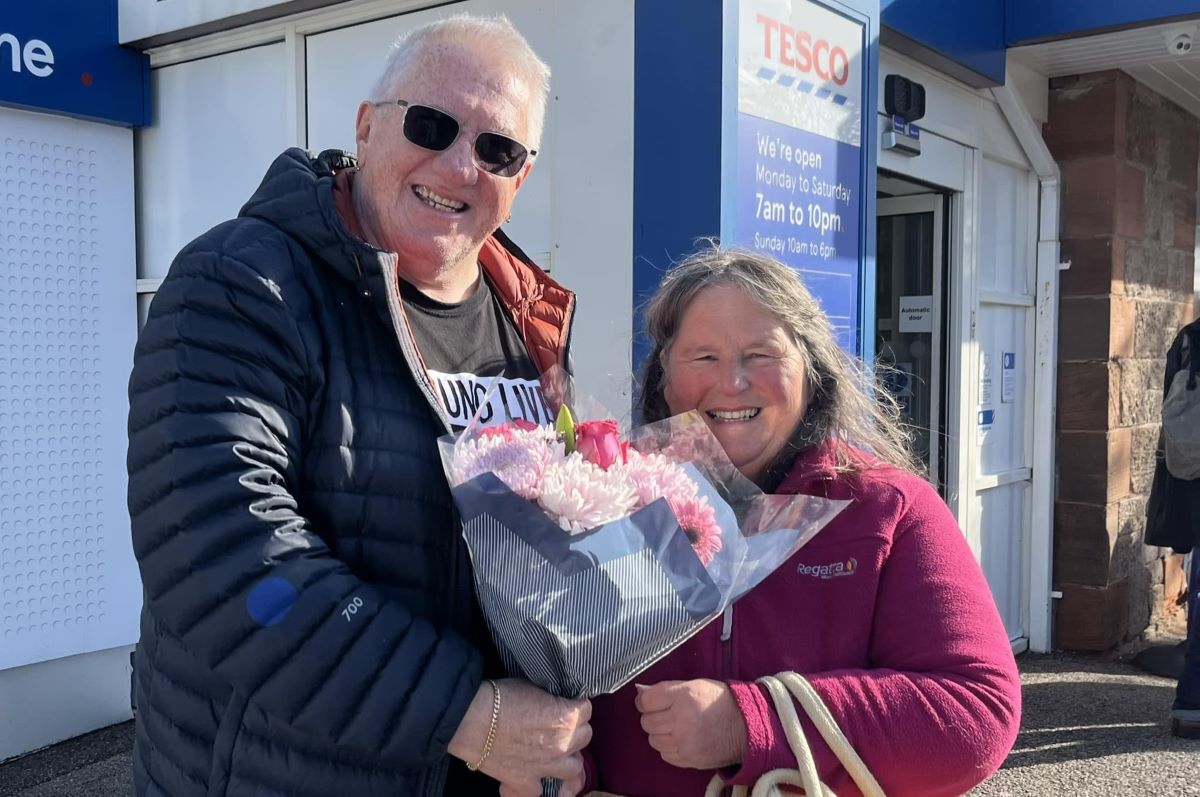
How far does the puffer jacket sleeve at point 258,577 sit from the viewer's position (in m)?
1.28

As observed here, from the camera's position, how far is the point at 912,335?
17.1 ft

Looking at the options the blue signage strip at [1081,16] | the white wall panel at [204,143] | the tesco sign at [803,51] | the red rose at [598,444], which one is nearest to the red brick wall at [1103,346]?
the blue signage strip at [1081,16]

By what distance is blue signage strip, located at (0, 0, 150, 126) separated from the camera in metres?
4.00

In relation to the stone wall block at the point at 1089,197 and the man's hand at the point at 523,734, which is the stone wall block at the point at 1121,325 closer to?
the stone wall block at the point at 1089,197

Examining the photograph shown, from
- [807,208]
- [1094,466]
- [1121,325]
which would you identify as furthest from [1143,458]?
[807,208]

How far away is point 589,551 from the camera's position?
126cm

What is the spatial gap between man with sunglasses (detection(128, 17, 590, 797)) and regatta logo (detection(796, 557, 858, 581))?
17.2 inches

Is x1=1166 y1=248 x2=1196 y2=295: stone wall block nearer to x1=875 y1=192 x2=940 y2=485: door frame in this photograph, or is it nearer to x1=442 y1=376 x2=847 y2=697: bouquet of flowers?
x1=875 y1=192 x2=940 y2=485: door frame

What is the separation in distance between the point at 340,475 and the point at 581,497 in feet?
1.26

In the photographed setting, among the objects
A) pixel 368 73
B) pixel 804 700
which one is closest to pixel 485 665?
pixel 804 700

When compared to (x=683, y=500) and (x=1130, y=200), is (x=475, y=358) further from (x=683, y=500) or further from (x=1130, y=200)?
(x=1130, y=200)

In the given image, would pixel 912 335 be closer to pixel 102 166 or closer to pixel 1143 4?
pixel 1143 4

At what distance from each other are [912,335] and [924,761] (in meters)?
4.06

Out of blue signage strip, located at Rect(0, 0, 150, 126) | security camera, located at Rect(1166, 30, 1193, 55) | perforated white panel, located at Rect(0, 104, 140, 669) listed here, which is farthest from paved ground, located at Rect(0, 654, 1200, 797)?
security camera, located at Rect(1166, 30, 1193, 55)
